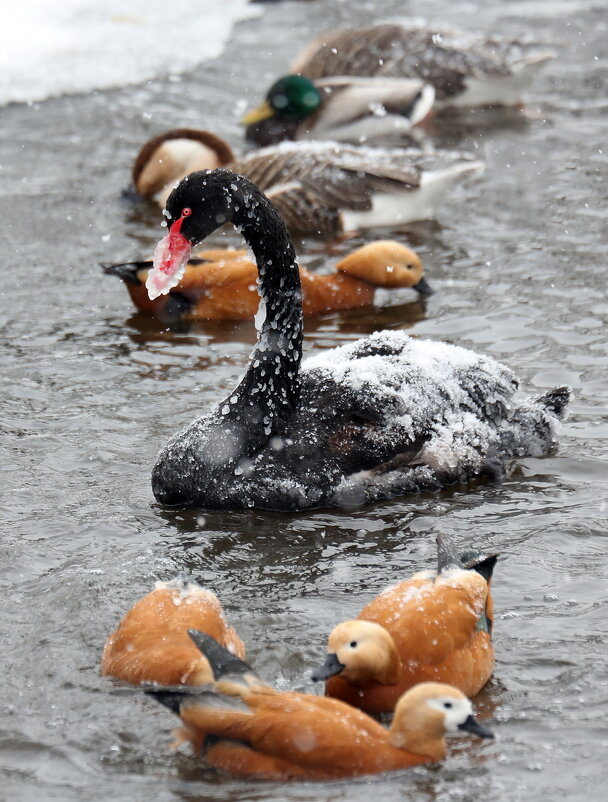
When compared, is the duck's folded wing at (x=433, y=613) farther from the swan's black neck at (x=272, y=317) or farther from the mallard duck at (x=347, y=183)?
the mallard duck at (x=347, y=183)

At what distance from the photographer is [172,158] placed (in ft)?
40.5

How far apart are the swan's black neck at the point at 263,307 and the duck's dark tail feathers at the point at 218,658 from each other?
2.18 metres

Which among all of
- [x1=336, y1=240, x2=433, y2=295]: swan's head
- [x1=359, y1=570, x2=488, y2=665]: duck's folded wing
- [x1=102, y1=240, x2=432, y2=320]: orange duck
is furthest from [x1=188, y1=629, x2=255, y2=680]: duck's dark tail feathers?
[x1=336, y1=240, x2=433, y2=295]: swan's head

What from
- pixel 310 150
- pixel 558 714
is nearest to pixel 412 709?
pixel 558 714

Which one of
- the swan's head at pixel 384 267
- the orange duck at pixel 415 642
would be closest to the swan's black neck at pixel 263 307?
the orange duck at pixel 415 642

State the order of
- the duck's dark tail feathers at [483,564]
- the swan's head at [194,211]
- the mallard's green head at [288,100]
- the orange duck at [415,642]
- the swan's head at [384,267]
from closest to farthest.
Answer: the orange duck at [415,642] < the duck's dark tail feathers at [483,564] < the swan's head at [194,211] < the swan's head at [384,267] < the mallard's green head at [288,100]

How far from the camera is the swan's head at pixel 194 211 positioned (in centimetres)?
718

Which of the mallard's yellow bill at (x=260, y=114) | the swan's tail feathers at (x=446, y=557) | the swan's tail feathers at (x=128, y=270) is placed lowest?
the swan's tail feathers at (x=446, y=557)

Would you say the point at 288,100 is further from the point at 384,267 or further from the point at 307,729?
the point at 307,729

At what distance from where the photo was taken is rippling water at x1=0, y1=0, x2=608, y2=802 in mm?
4922

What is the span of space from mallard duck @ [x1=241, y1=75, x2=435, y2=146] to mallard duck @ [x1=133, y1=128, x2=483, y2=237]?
2.02 metres

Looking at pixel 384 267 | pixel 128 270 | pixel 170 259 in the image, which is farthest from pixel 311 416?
pixel 128 270

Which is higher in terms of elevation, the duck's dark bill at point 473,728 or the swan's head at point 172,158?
the swan's head at point 172,158

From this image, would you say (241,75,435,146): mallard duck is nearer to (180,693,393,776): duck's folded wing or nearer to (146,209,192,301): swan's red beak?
(146,209,192,301): swan's red beak
